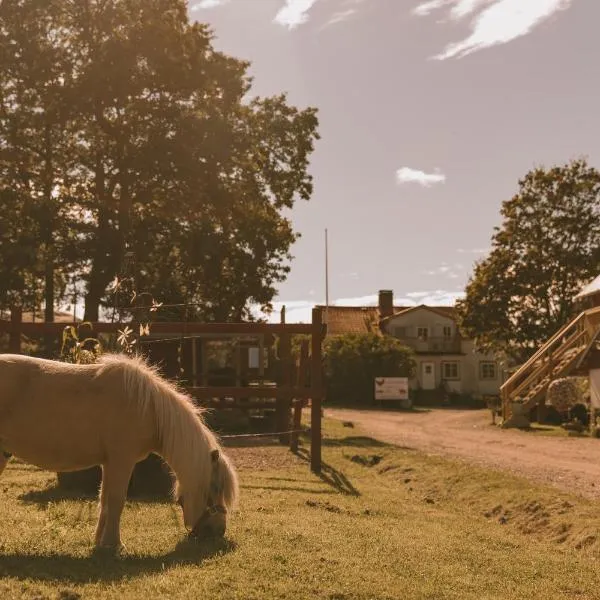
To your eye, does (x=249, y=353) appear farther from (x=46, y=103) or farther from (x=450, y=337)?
(x=450, y=337)

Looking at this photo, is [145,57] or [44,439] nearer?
[44,439]

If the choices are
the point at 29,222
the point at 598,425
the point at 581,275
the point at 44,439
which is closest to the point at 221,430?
the point at 29,222

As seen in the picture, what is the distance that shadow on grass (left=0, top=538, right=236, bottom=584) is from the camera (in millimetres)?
5715

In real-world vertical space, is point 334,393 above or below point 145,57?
below

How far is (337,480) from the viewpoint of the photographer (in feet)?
45.8

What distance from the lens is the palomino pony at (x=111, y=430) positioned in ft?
22.0

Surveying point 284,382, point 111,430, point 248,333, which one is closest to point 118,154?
point 284,382

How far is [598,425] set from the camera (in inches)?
1007

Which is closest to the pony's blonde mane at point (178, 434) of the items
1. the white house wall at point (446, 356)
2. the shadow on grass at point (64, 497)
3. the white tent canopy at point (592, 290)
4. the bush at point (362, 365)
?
the shadow on grass at point (64, 497)

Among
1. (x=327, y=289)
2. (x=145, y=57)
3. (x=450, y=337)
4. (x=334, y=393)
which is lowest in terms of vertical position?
(x=334, y=393)

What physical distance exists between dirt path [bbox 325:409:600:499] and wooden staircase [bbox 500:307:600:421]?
5.71 ft

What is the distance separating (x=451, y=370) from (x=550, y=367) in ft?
96.2

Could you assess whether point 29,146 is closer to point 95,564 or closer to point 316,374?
point 316,374

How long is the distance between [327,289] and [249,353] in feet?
121
